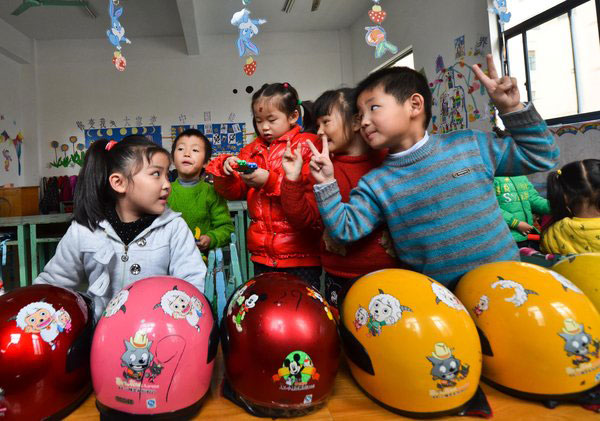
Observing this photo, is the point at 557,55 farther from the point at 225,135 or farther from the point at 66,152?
the point at 66,152

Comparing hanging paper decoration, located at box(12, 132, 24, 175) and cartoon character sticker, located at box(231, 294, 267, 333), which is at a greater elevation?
hanging paper decoration, located at box(12, 132, 24, 175)

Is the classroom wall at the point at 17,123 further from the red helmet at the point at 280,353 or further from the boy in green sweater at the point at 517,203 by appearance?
the boy in green sweater at the point at 517,203

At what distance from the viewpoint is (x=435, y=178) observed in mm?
1054

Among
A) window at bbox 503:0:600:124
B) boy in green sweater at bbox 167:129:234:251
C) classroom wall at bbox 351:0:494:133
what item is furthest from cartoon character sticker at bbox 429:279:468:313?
classroom wall at bbox 351:0:494:133

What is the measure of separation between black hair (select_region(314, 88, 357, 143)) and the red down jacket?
0.40 feet

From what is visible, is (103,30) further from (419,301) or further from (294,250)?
(419,301)

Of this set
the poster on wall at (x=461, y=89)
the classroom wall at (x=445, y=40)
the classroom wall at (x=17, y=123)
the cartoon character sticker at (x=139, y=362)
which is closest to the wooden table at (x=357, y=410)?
the cartoon character sticker at (x=139, y=362)

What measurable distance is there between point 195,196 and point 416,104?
1156 mm

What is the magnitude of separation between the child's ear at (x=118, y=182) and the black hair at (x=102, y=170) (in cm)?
2

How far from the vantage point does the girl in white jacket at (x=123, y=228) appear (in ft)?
3.91

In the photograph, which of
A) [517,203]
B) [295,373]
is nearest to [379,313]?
[295,373]

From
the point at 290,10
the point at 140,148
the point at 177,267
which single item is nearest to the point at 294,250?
the point at 177,267

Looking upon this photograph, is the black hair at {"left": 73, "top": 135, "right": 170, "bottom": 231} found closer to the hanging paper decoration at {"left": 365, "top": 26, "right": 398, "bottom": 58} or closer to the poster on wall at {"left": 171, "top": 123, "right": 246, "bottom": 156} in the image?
the hanging paper decoration at {"left": 365, "top": 26, "right": 398, "bottom": 58}

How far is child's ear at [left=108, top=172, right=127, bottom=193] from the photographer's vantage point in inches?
48.8
